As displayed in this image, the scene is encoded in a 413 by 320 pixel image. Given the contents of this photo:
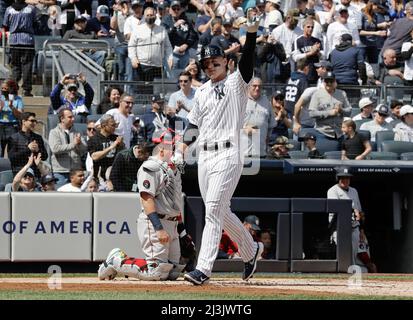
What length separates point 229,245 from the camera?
13.0 m

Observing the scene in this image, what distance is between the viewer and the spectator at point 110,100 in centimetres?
1522

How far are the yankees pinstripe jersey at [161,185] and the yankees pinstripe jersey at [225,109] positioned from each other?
730 millimetres

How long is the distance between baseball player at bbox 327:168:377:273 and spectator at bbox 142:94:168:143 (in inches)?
→ 96.5

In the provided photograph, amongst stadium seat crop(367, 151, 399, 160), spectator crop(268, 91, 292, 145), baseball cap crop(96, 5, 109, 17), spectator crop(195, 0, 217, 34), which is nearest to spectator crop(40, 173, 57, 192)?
spectator crop(268, 91, 292, 145)

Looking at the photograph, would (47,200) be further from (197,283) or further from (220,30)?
(220,30)

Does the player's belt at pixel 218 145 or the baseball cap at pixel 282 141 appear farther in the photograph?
the baseball cap at pixel 282 141

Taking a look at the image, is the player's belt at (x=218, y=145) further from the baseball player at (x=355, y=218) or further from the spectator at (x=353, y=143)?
the spectator at (x=353, y=143)

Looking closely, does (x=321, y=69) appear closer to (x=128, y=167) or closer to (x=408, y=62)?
(x=408, y=62)

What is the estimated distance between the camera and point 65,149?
13.9 meters

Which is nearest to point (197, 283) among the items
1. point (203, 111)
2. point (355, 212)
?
point (203, 111)

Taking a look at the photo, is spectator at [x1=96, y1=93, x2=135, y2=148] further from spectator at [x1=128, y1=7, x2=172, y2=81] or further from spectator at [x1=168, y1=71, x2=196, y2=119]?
spectator at [x1=128, y1=7, x2=172, y2=81]

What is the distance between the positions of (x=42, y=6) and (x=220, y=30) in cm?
335

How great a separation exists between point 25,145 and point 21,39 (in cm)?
Answer: 368

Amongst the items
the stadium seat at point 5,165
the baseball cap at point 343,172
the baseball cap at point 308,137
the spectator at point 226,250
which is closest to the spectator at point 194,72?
the baseball cap at point 308,137
